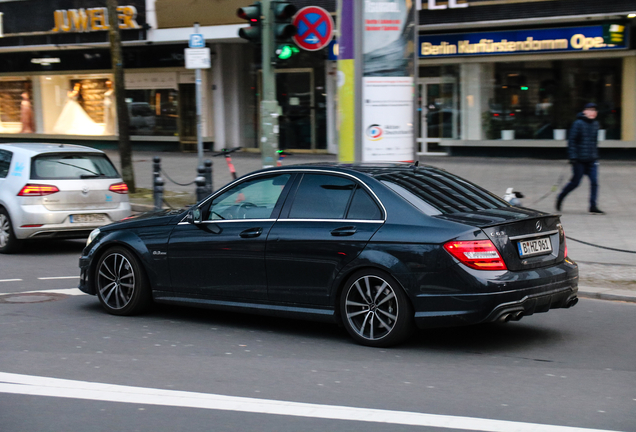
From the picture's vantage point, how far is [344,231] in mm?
6574

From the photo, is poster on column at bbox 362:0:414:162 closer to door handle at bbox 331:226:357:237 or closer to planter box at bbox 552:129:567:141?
door handle at bbox 331:226:357:237

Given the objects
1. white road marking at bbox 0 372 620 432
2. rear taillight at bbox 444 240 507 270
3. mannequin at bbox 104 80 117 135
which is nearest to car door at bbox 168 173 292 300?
rear taillight at bbox 444 240 507 270

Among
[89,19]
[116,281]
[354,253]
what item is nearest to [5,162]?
[116,281]

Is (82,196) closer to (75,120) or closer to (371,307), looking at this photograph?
(371,307)

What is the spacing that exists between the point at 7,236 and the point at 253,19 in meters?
4.65

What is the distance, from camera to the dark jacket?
554 inches

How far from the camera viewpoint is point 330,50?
24.9 m

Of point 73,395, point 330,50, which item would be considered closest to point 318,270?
point 73,395

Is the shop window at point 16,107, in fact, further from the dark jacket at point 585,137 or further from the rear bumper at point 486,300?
the rear bumper at point 486,300

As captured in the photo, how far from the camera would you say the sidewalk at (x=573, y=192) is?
9.60 metres

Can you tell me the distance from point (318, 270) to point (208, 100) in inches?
867

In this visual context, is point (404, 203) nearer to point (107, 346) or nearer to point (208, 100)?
point (107, 346)

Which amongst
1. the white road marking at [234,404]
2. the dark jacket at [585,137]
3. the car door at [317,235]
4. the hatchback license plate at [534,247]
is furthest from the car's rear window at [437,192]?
the dark jacket at [585,137]

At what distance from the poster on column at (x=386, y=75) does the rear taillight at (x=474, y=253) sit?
6162mm
